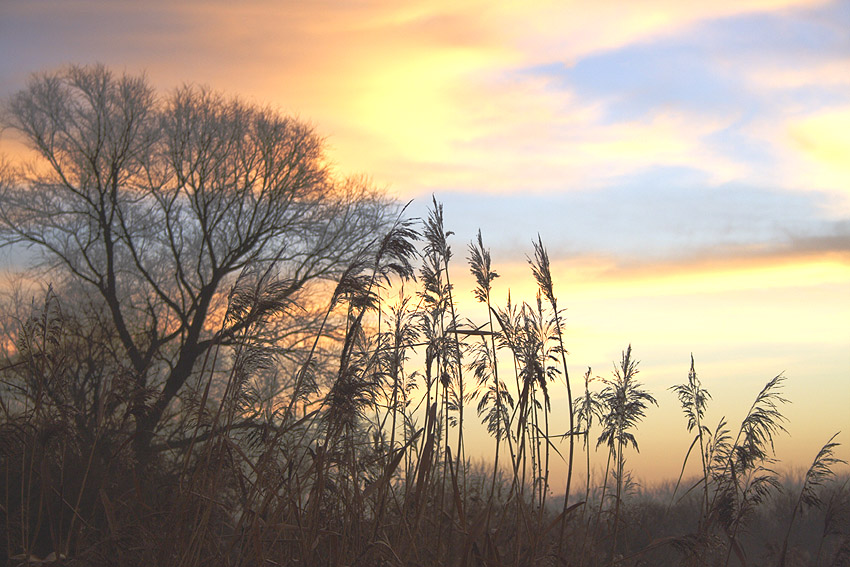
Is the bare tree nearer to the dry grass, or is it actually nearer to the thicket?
the thicket

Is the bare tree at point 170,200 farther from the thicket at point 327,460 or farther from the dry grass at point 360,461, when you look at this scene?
the dry grass at point 360,461

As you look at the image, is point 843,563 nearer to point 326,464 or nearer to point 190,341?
point 326,464

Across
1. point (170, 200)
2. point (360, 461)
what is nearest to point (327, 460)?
point (360, 461)

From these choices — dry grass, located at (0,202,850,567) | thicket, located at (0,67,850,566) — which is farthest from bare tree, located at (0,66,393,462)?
dry grass, located at (0,202,850,567)

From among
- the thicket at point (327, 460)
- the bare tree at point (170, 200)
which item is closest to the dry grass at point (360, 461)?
the thicket at point (327, 460)

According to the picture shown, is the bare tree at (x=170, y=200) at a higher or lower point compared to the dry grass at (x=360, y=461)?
higher

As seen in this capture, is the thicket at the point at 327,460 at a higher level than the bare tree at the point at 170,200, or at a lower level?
lower

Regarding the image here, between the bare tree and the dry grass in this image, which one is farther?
the bare tree

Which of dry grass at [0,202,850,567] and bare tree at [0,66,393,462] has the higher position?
bare tree at [0,66,393,462]

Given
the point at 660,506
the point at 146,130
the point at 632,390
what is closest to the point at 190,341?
the point at 146,130

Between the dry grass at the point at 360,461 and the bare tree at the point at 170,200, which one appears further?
the bare tree at the point at 170,200

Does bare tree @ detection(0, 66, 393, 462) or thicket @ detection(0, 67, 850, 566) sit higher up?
bare tree @ detection(0, 66, 393, 462)

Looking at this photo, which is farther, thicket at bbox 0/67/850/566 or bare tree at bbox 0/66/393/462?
bare tree at bbox 0/66/393/462

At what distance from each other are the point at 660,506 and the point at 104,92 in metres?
14.9
